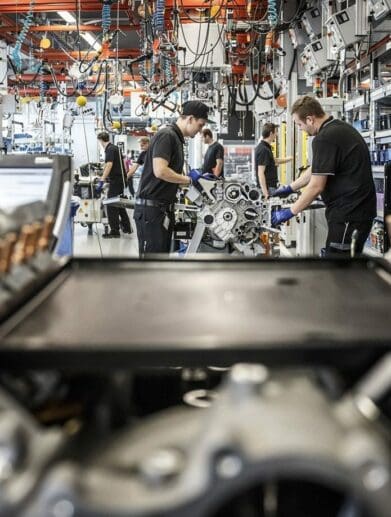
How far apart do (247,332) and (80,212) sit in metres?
10.3

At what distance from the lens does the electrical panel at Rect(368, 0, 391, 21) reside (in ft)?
14.9

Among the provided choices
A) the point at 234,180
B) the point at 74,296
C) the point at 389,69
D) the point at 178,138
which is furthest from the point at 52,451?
the point at 389,69

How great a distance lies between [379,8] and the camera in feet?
15.4

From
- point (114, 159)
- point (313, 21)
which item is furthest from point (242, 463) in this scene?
point (114, 159)

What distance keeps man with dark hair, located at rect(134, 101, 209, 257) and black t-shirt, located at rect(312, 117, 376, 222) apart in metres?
1.08

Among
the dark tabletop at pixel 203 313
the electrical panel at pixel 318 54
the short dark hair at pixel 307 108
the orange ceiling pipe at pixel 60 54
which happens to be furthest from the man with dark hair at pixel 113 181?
the dark tabletop at pixel 203 313

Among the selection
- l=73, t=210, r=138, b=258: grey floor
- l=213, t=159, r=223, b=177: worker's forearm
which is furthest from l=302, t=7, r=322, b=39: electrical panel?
l=73, t=210, r=138, b=258: grey floor

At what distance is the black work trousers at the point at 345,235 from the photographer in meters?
4.14

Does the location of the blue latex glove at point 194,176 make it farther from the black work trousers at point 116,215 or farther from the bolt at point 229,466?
the black work trousers at point 116,215

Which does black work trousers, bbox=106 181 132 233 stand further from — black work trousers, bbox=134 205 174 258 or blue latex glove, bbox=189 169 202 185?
black work trousers, bbox=134 205 174 258

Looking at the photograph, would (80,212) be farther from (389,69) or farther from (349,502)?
(349,502)

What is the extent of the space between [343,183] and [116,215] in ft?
23.5

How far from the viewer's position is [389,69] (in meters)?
5.94

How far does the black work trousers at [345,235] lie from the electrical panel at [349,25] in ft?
5.97
